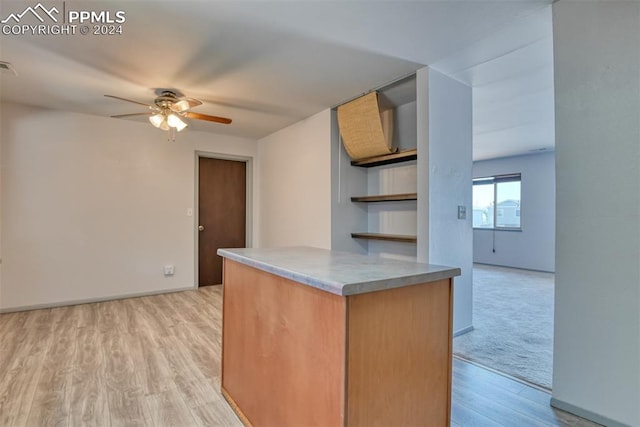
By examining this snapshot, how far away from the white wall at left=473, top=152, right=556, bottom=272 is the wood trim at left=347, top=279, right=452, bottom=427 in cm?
615

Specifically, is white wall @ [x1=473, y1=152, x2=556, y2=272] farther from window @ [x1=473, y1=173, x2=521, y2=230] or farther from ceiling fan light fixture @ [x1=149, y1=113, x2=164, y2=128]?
ceiling fan light fixture @ [x1=149, y1=113, x2=164, y2=128]

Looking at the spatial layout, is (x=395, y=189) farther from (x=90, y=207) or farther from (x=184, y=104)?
(x=90, y=207)

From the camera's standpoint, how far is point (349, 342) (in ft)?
3.67

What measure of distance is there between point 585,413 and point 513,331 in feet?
4.66

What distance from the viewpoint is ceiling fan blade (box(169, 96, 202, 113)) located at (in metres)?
2.92

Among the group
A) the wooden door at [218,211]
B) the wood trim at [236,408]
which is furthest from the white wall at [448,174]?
the wooden door at [218,211]

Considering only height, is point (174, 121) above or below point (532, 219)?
above

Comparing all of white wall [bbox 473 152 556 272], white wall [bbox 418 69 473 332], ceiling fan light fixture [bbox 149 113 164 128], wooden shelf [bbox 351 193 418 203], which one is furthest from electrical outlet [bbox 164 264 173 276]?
white wall [bbox 473 152 556 272]

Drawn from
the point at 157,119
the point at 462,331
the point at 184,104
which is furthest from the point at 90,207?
the point at 462,331

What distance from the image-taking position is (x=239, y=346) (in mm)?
1870

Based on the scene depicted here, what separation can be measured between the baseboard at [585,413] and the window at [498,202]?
5627 mm

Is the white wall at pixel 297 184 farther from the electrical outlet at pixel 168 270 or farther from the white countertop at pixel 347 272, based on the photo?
the white countertop at pixel 347 272

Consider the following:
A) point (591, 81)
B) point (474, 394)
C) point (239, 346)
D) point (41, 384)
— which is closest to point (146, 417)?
point (239, 346)

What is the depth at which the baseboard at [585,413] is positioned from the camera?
5.56 ft
